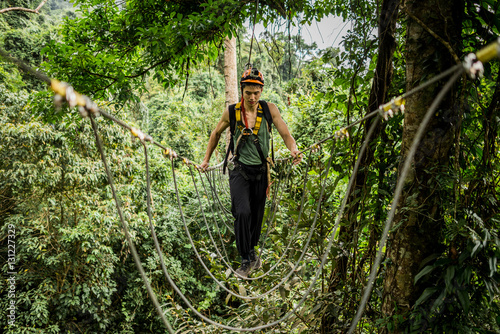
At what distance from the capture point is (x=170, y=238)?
6105 millimetres

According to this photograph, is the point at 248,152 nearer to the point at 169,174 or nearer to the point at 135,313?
the point at 169,174

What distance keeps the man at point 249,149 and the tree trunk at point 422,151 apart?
0.68 metres

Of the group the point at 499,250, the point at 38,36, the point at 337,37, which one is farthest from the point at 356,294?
the point at 38,36

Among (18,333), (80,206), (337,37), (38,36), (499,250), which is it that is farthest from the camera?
(38,36)

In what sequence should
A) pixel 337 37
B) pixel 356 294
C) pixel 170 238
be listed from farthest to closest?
1. pixel 170 238
2. pixel 337 37
3. pixel 356 294

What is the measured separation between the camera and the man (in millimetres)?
1934

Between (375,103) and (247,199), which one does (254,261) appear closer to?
(247,199)

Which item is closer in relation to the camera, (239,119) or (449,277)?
(449,277)

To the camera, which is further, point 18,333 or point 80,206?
point 80,206

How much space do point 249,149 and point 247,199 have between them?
11.9 inches

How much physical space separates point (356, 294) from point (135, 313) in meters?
5.00

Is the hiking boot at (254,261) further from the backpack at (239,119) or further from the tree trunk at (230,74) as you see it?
the tree trunk at (230,74)

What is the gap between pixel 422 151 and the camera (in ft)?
A: 4.45

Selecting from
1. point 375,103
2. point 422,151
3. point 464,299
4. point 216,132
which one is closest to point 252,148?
point 216,132
